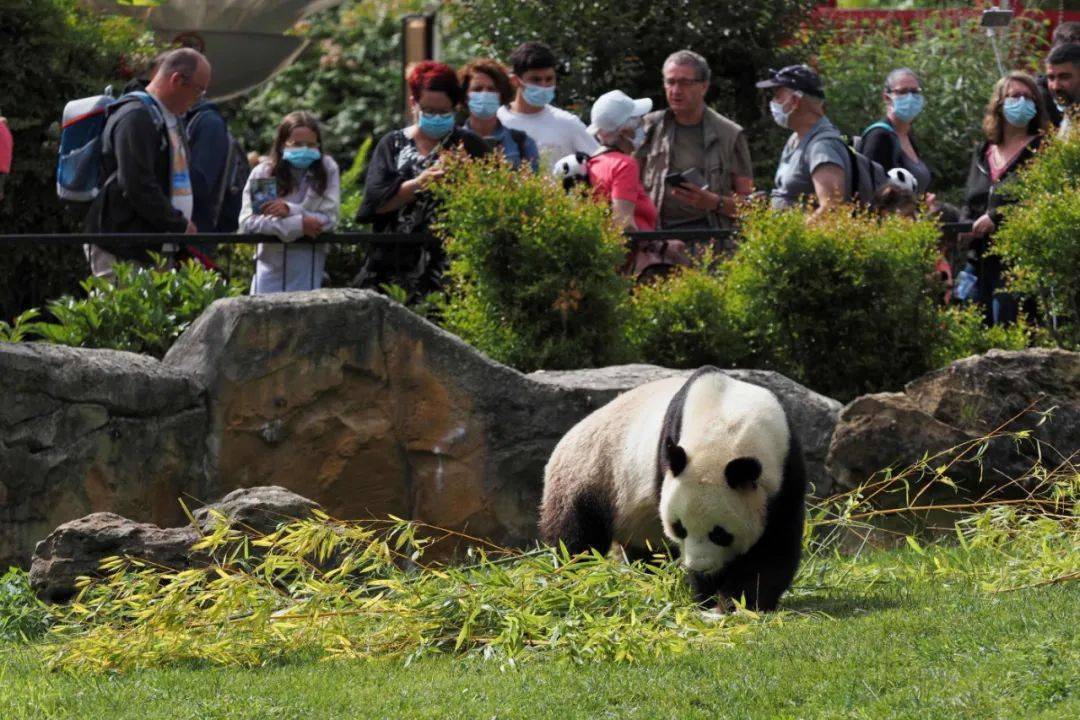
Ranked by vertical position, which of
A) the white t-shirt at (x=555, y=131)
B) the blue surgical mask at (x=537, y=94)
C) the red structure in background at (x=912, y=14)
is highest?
the red structure in background at (x=912, y=14)

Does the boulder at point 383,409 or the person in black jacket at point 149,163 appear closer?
the boulder at point 383,409

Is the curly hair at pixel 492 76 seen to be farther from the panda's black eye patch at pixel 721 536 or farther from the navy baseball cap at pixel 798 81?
the panda's black eye patch at pixel 721 536

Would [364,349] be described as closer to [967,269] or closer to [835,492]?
[835,492]

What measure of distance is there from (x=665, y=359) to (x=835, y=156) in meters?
1.80

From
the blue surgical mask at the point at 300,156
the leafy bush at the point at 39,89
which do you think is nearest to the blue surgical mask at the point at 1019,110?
the blue surgical mask at the point at 300,156

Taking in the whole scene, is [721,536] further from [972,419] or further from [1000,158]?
[1000,158]

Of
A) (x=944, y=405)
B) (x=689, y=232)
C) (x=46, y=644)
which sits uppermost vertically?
(x=689, y=232)

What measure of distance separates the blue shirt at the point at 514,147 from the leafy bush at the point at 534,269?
1.31 m

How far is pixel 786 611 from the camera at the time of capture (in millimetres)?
6730

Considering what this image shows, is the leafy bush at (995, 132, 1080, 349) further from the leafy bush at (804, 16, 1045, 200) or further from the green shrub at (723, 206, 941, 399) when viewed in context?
the leafy bush at (804, 16, 1045, 200)

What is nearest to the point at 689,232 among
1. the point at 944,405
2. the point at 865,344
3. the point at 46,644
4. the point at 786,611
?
the point at 865,344

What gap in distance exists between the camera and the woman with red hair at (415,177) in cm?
1070

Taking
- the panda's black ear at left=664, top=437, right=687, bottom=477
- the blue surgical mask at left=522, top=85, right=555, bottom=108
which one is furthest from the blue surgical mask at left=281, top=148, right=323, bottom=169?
the panda's black ear at left=664, top=437, right=687, bottom=477

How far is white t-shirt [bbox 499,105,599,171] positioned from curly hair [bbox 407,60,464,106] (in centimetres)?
77
